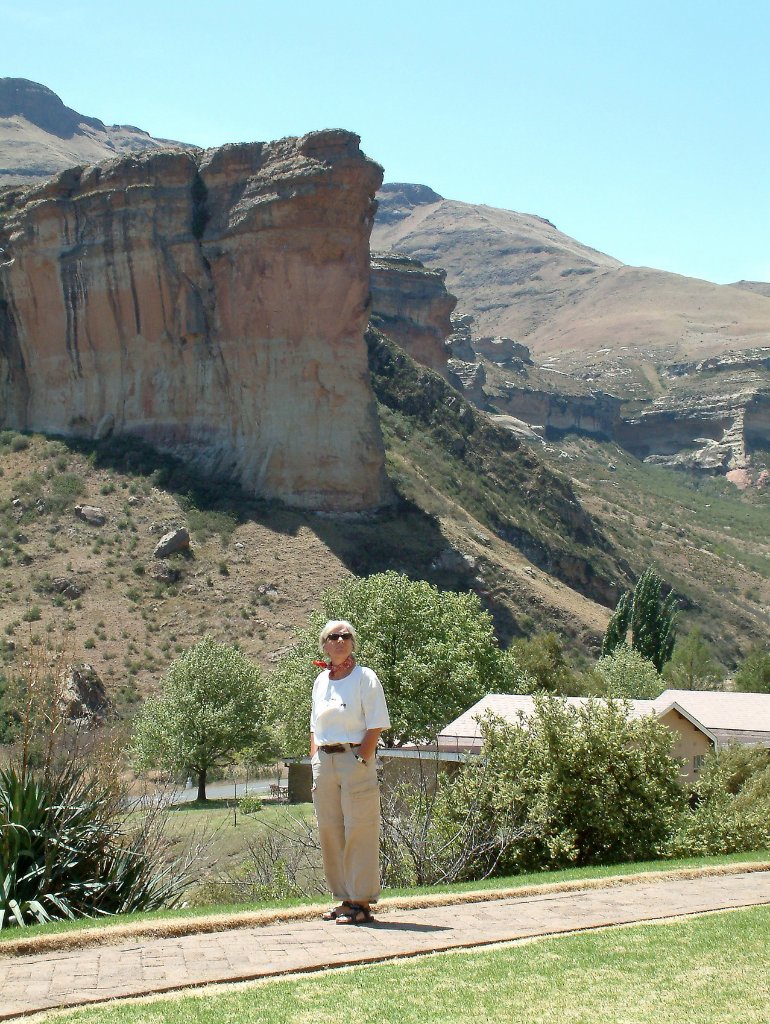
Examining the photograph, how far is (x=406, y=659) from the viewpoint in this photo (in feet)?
111

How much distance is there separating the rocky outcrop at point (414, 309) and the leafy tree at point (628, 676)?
40.4 meters

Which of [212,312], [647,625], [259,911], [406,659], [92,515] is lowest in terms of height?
[259,911]

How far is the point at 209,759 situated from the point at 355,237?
23456 millimetres

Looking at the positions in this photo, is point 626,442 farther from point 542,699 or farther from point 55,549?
point 542,699

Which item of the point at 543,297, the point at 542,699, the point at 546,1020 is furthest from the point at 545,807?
the point at 543,297

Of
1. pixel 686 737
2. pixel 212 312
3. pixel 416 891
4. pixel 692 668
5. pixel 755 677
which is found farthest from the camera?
pixel 212 312

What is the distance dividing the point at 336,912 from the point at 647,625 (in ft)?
154

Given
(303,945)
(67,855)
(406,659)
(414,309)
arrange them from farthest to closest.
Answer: (414,309)
(406,659)
(67,855)
(303,945)

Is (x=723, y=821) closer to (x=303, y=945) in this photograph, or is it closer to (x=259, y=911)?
(x=259, y=911)

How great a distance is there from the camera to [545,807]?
13812 millimetres

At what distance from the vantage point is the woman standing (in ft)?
28.2

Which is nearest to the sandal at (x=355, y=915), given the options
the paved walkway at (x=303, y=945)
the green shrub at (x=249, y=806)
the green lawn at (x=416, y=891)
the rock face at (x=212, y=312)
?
the paved walkway at (x=303, y=945)

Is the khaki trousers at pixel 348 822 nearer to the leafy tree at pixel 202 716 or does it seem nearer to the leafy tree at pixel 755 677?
the leafy tree at pixel 202 716

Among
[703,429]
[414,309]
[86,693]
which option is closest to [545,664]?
[86,693]
